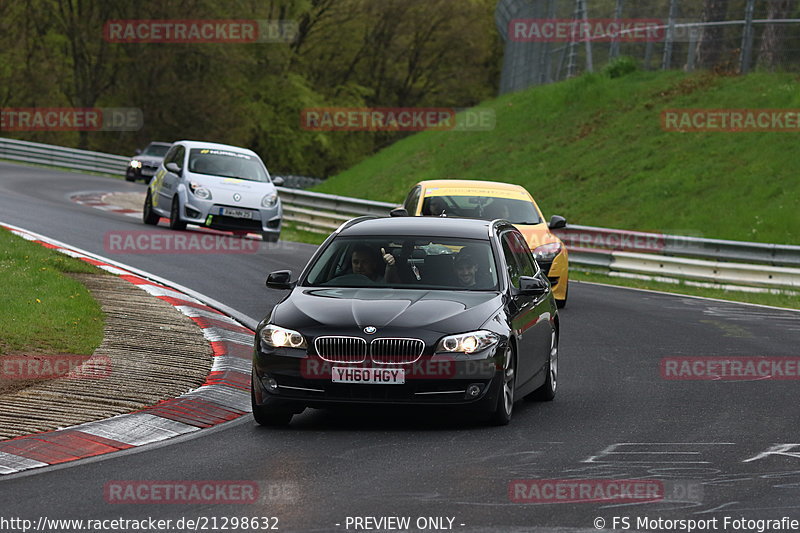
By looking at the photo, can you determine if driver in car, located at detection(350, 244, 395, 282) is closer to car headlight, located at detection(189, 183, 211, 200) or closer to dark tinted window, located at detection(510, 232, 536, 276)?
dark tinted window, located at detection(510, 232, 536, 276)

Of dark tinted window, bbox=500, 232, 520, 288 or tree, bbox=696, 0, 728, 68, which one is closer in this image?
dark tinted window, bbox=500, 232, 520, 288

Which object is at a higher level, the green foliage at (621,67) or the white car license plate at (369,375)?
the green foliage at (621,67)

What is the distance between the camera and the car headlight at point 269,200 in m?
24.9

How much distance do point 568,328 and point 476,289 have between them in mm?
5944

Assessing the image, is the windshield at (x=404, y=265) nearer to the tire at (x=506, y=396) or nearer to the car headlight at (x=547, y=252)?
the tire at (x=506, y=396)

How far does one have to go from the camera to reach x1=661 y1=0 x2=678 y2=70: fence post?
118 ft

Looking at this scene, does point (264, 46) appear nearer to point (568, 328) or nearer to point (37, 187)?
point (37, 187)

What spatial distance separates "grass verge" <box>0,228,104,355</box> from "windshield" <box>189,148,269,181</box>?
8242 millimetres

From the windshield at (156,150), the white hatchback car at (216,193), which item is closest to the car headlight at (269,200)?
the white hatchback car at (216,193)

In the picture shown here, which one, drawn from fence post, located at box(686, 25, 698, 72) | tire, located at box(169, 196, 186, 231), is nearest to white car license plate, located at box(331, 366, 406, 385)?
tire, located at box(169, 196, 186, 231)

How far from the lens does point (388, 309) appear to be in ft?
30.5

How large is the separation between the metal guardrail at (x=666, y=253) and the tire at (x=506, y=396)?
13.4 meters

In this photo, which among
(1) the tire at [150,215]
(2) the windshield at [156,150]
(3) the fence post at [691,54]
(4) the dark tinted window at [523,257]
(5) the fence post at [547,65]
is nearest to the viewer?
(4) the dark tinted window at [523,257]

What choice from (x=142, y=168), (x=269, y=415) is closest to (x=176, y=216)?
(x=269, y=415)
